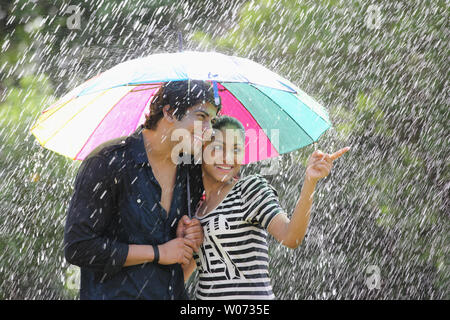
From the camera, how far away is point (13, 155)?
5816mm

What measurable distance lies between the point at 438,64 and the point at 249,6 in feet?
6.97

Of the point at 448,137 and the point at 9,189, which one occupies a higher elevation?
the point at 448,137

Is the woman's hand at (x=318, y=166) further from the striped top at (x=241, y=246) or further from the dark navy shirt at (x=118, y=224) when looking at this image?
the dark navy shirt at (x=118, y=224)

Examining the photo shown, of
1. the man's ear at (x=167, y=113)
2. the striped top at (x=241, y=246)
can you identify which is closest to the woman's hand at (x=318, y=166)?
the striped top at (x=241, y=246)

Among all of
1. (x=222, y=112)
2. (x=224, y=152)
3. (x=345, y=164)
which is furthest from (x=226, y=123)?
(x=345, y=164)

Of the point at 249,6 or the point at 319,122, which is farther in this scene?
the point at 249,6

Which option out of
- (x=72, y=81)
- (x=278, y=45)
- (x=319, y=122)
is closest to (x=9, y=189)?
(x=72, y=81)

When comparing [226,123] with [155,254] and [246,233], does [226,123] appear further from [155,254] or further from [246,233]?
[155,254]

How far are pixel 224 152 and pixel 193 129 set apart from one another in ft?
0.81

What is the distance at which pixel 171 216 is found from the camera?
9.77 ft

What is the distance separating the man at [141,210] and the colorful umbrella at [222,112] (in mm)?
227

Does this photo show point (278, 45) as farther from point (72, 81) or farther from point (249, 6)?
point (72, 81)
